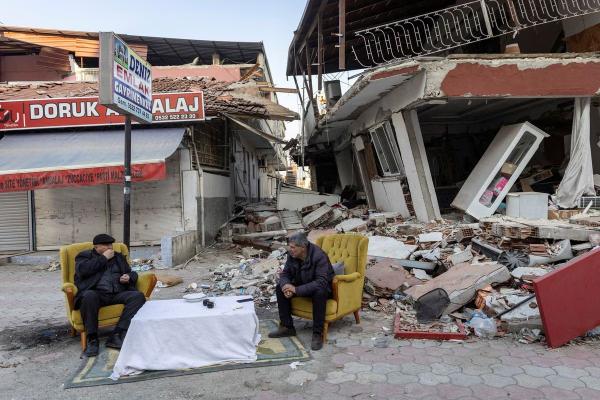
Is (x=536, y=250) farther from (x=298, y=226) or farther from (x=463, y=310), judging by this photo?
(x=298, y=226)

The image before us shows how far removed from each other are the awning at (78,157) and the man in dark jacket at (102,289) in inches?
176

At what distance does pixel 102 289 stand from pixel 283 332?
6.49 feet

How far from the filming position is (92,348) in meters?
4.54

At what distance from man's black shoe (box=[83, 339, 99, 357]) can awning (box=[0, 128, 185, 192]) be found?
5.07m

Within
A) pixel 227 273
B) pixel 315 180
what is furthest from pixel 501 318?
pixel 315 180

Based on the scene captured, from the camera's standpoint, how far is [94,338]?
4.59m

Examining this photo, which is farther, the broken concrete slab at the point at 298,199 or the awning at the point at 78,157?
the broken concrete slab at the point at 298,199

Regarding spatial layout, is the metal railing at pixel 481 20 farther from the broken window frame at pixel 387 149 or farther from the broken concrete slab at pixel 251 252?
the broken concrete slab at pixel 251 252

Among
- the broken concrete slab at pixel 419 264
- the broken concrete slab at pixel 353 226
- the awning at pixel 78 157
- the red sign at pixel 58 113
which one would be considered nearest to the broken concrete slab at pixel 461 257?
the broken concrete slab at pixel 419 264

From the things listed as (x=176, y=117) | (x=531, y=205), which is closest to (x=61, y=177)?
(x=176, y=117)

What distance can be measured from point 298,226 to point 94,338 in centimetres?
811

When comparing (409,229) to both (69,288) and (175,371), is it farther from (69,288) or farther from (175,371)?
(69,288)

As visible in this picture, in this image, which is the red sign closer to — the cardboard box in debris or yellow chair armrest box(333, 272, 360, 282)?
the cardboard box in debris

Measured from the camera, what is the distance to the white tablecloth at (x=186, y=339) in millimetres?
4035
